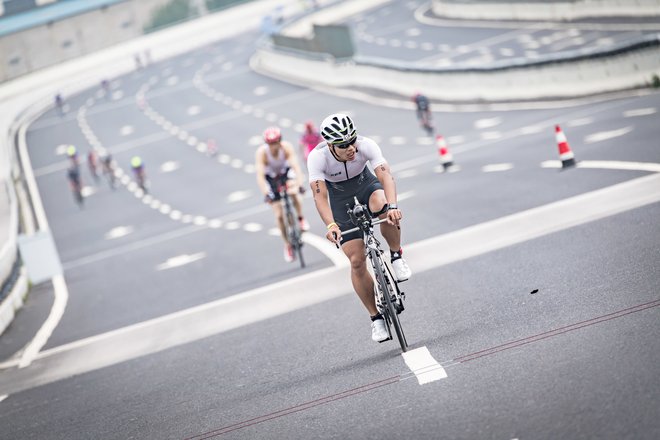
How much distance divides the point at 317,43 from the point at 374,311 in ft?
166

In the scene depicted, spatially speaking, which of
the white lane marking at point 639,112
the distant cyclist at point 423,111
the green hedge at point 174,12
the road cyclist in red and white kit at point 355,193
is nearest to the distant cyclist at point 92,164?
the distant cyclist at point 423,111

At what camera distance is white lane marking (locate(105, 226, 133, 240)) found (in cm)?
3584

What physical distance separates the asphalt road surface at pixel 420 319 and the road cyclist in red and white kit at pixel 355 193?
0.63 metres

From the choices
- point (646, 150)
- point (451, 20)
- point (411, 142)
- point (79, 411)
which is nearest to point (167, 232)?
point (411, 142)

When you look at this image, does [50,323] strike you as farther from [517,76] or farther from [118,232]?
[517,76]

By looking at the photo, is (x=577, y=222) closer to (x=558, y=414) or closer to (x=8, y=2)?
(x=558, y=414)

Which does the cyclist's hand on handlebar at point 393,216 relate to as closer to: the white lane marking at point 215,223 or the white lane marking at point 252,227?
the white lane marking at point 252,227

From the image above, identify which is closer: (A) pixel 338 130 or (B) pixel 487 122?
(A) pixel 338 130

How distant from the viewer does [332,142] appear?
31.2 feet

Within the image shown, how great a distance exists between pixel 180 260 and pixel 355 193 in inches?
609

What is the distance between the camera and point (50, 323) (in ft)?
64.4

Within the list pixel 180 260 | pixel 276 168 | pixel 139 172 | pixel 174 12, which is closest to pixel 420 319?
pixel 276 168

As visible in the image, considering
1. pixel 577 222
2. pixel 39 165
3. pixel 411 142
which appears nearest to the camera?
pixel 577 222

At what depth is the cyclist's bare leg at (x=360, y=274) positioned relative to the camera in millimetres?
10062
